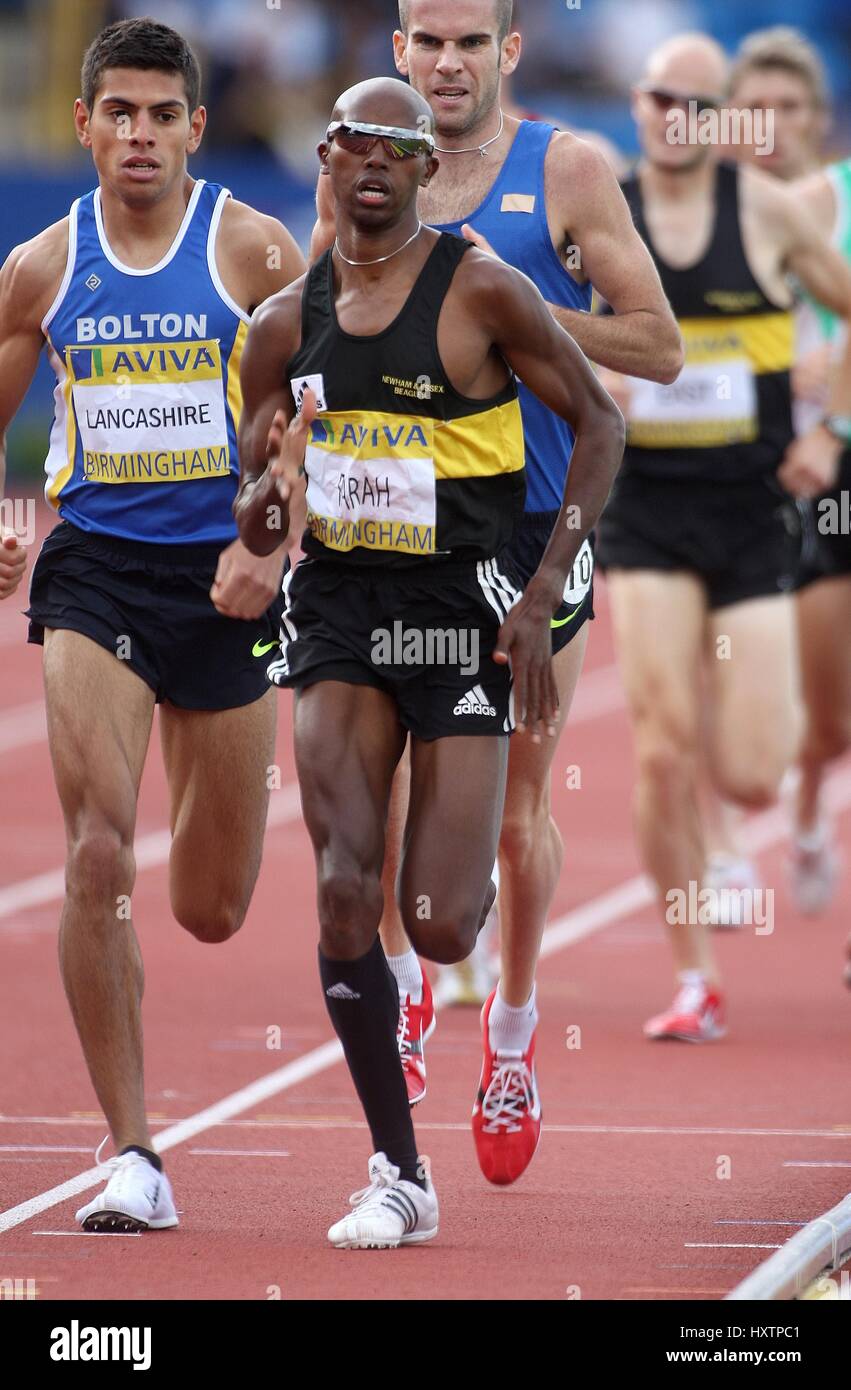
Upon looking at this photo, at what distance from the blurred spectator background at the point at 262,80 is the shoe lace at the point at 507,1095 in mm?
20516

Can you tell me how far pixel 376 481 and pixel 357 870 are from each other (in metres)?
0.82

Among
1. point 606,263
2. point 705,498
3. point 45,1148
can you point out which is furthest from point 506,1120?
point 705,498

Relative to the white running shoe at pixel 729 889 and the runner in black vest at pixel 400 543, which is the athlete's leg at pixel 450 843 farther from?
the white running shoe at pixel 729 889

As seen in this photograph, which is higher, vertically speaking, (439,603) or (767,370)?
(767,370)

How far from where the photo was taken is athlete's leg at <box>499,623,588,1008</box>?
6652mm

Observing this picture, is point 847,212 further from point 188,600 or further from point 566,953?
point 188,600

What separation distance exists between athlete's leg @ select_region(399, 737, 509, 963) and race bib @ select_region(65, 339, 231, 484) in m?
1.05

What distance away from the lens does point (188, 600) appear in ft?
20.8

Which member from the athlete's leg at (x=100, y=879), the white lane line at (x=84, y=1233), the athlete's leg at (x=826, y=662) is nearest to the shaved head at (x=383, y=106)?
the athlete's leg at (x=100, y=879)

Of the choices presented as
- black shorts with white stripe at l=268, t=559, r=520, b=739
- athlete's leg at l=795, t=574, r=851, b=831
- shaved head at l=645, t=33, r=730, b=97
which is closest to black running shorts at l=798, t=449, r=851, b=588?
athlete's leg at l=795, t=574, r=851, b=831

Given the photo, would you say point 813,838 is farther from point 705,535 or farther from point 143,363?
point 143,363

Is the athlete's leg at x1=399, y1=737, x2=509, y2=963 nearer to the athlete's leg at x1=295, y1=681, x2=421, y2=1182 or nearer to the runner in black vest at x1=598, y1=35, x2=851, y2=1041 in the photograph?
the athlete's leg at x1=295, y1=681, x2=421, y2=1182
